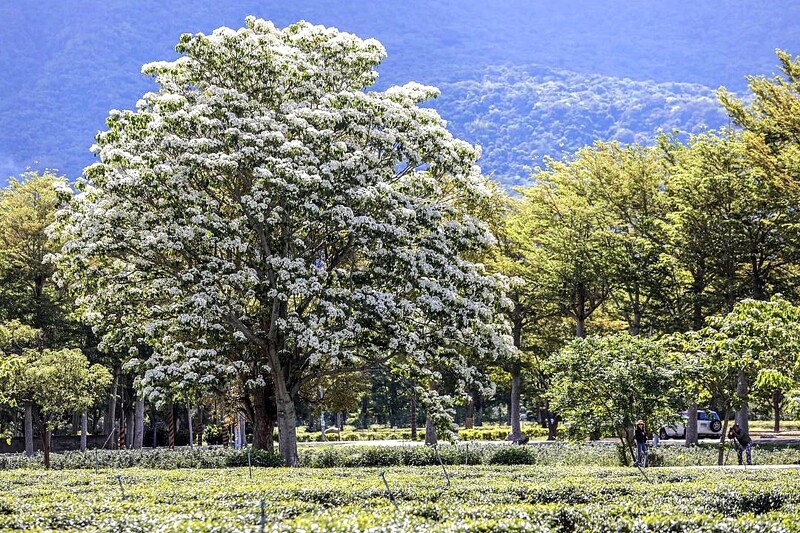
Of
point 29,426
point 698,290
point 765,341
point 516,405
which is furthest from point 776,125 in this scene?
point 29,426

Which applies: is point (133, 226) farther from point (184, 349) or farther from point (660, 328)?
point (660, 328)

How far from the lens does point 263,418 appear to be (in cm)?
2952

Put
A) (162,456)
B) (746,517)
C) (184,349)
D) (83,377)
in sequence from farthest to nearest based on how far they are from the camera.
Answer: (83,377), (162,456), (184,349), (746,517)

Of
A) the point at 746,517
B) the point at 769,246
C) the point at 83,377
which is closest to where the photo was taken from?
the point at 746,517

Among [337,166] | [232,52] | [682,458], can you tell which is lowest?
[682,458]

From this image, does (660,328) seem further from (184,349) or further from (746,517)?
(746,517)

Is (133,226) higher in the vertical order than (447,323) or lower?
higher

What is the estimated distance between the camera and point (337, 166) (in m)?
22.8

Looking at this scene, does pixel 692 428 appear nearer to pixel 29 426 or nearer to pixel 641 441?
pixel 641 441

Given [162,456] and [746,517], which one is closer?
[746,517]

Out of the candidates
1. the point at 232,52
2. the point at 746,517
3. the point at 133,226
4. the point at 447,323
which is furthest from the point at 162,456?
the point at 746,517

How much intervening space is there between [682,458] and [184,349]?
17607 millimetres

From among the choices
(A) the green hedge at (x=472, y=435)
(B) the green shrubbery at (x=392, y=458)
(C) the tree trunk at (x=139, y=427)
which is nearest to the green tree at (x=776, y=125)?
(B) the green shrubbery at (x=392, y=458)

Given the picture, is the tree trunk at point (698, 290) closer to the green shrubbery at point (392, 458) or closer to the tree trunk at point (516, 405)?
the green shrubbery at point (392, 458)
